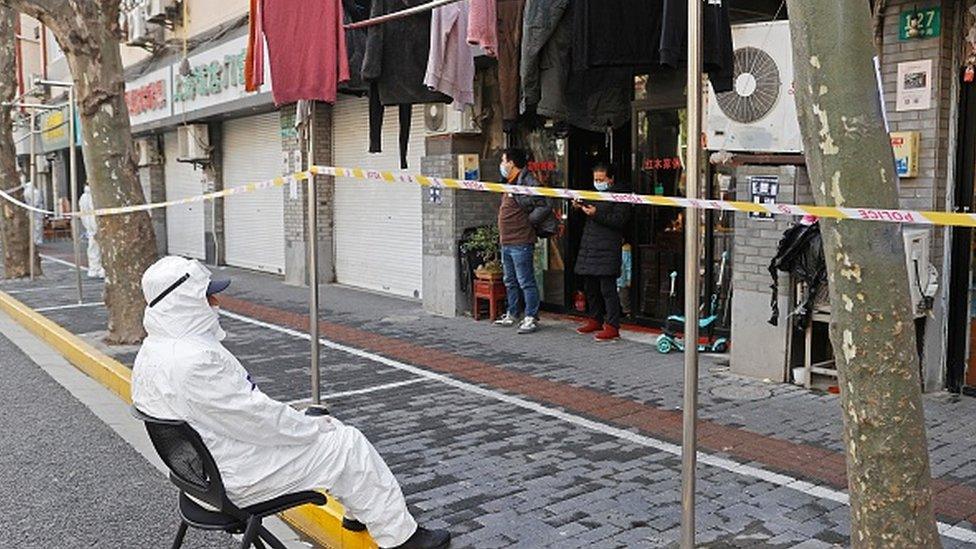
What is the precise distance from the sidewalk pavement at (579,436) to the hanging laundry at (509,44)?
2.52 metres

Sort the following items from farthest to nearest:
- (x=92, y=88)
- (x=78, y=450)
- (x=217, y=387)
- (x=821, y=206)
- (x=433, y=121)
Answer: (x=433, y=121), (x=92, y=88), (x=78, y=450), (x=217, y=387), (x=821, y=206)

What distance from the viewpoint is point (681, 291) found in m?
9.32

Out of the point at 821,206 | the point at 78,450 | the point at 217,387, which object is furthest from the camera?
the point at 78,450

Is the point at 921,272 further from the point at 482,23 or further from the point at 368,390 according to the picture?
the point at 368,390

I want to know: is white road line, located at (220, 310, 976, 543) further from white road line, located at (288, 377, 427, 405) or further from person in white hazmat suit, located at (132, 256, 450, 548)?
person in white hazmat suit, located at (132, 256, 450, 548)

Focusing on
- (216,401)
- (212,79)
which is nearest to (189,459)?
(216,401)

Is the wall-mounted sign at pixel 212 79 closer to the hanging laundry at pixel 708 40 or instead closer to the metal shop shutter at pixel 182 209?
the metal shop shutter at pixel 182 209

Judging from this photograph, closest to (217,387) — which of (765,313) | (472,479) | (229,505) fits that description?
(229,505)

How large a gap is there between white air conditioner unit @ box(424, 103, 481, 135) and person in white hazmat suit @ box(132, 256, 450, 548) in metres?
7.08

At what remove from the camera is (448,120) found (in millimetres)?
10812

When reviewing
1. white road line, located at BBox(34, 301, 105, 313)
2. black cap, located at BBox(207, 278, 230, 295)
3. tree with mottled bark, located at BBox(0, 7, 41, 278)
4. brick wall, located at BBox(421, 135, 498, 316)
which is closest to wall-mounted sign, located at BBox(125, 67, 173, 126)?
tree with mottled bark, located at BBox(0, 7, 41, 278)

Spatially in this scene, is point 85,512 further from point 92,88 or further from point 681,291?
point 681,291

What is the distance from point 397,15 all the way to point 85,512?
341cm

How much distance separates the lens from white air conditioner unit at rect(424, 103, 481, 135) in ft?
34.9
